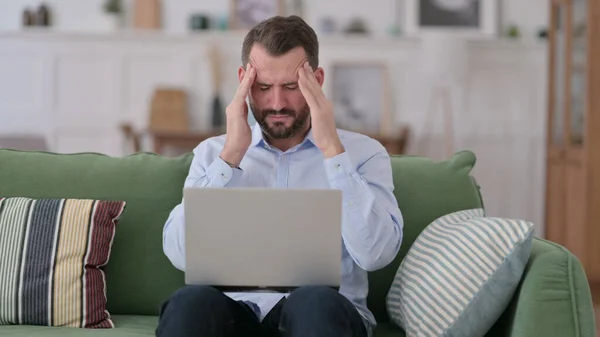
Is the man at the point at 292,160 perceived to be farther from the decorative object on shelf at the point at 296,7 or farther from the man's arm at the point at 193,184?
the decorative object on shelf at the point at 296,7

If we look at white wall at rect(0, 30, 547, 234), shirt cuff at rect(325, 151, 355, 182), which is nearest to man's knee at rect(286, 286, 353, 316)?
shirt cuff at rect(325, 151, 355, 182)

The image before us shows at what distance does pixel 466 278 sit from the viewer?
5.92ft

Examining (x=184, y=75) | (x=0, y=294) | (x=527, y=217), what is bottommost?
(x=527, y=217)

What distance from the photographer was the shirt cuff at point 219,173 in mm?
1965

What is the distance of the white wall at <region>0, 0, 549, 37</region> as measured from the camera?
609cm

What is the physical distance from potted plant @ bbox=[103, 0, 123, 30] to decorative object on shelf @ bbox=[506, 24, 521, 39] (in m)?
2.86

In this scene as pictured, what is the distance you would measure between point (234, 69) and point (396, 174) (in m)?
3.91

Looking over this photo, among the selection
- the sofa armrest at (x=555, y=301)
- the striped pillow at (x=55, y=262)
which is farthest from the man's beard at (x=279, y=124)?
the sofa armrest at (x=555, y=301)

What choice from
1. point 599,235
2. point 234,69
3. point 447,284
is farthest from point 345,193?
point 234,69

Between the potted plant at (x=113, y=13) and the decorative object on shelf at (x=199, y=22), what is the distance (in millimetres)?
525

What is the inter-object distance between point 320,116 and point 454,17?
4.39 m

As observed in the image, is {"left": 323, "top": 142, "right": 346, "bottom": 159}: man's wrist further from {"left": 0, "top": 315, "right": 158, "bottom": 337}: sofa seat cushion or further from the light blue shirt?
{"left": 0, "top": 315, "right": 158, "bottom": 337}: sofa seat cushion

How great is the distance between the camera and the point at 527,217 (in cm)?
618

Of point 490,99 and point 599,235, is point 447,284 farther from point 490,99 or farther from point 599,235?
point 490,99
